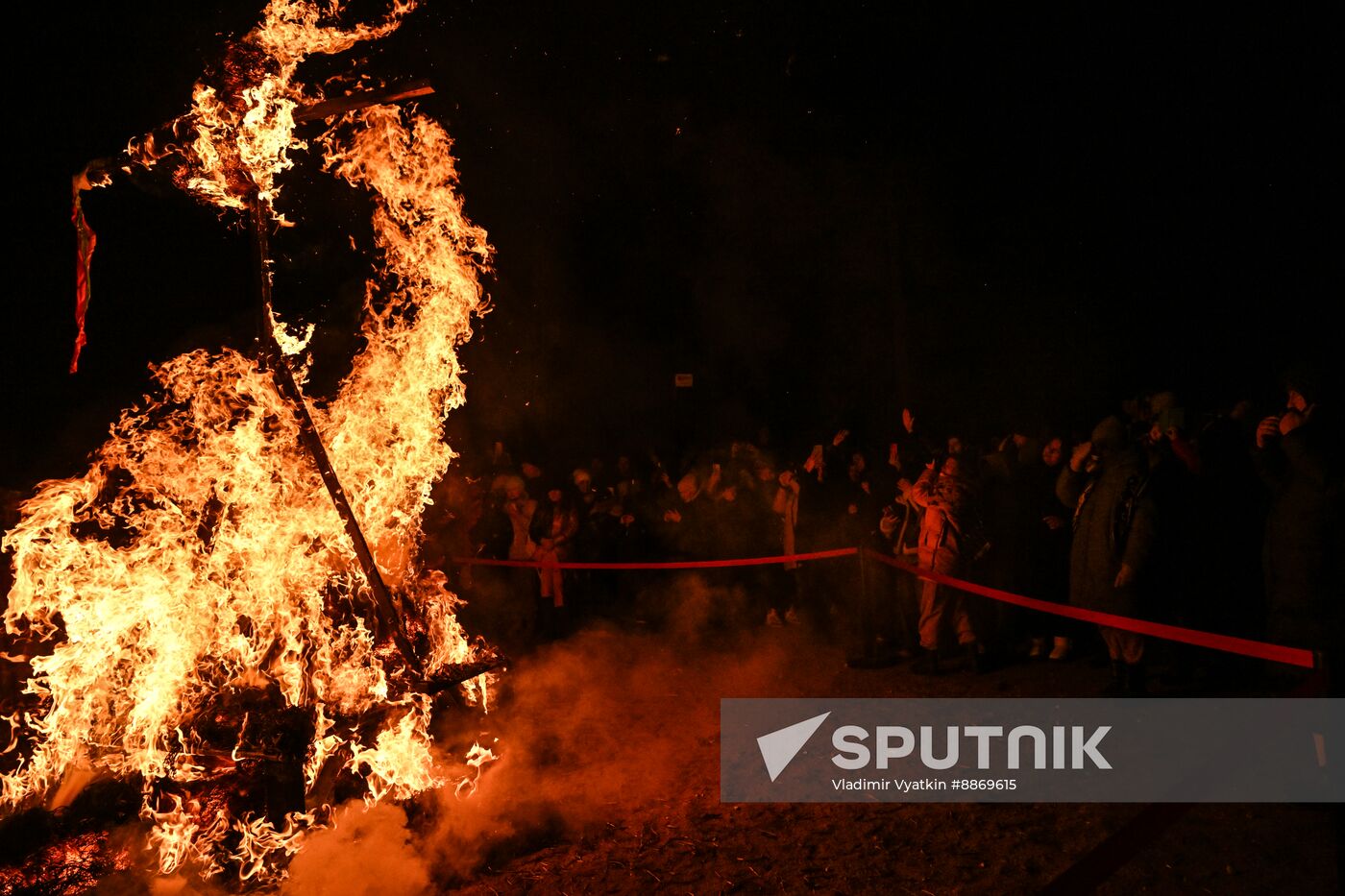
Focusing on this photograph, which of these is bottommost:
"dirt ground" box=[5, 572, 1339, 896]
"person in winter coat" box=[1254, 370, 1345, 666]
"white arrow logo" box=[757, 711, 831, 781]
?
"dirt ground" box=[5, 572, 1339, 896]

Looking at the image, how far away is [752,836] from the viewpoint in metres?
4.46

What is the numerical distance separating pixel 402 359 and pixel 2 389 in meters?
9.20

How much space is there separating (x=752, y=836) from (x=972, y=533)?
3.54m

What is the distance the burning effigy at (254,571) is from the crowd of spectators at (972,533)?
Result: 4.12 meters

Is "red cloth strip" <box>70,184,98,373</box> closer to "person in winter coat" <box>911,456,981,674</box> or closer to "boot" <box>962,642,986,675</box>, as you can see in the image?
"person in winter coat" <box>911,456,981,674</box>

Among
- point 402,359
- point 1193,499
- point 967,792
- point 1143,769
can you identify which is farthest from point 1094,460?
point 402,359

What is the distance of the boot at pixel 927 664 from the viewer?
7.09 m

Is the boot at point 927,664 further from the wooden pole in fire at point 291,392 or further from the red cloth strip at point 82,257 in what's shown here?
the red cloth strip at point 82,257

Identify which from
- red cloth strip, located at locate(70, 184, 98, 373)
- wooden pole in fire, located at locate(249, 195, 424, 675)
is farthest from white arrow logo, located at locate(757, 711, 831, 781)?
red cloth strip, located at locate(70, 184, 98, 373)

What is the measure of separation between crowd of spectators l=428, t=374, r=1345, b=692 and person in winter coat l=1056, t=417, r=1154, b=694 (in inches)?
0.6

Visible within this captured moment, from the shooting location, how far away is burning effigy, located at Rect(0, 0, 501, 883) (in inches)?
165

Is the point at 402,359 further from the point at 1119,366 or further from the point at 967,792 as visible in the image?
the point at 1119,366

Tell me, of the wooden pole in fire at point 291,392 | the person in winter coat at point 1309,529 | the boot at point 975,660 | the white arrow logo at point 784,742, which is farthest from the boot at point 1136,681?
the wooden pole in fire at point 291,392

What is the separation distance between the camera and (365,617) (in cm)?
502
